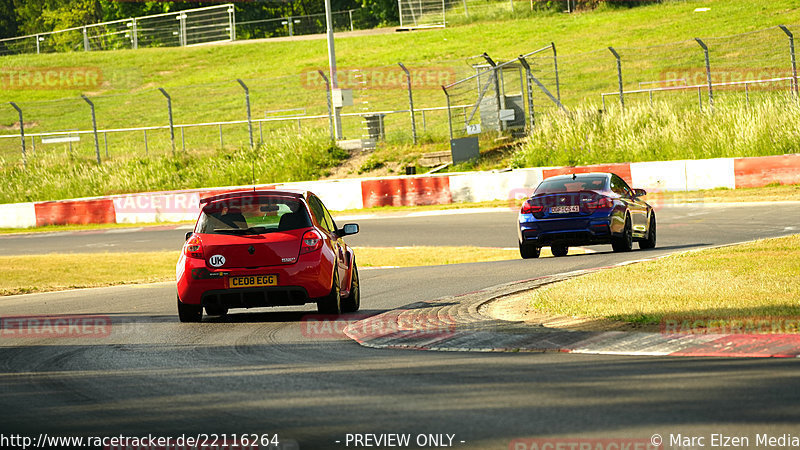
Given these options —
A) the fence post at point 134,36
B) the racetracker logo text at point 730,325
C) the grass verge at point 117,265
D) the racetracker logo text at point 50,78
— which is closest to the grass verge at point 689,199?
the grass verge at point 117,265

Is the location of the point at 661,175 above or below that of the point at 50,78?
below

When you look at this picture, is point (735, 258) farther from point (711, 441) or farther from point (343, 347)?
point (711, 441)

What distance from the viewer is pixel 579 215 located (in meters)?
17.4

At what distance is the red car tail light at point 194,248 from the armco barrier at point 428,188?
1722 cm

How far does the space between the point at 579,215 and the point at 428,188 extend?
42.5ft

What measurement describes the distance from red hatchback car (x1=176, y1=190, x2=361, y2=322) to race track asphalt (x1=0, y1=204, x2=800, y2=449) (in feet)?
1.09

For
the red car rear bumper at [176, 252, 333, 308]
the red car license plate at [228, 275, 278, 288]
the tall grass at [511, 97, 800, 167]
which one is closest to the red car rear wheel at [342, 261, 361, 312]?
the red car rear bumper at [176, 252, 333, 308]

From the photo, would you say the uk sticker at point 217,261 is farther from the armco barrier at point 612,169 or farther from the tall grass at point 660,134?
the tall grass at point 660,134

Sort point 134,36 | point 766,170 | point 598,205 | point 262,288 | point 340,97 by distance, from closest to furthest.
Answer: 1. point 262,288
2. point 598,205
3. point 766,170
4. point 340,97
5. point 134,36

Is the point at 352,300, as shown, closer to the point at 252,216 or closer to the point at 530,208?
the point at 252,216

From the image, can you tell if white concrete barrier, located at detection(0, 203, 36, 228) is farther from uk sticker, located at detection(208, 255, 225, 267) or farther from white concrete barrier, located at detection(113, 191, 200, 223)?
uk sticker, located at detection(208, 255, 225, 267)

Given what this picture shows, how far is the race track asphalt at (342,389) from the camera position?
614 centimetres

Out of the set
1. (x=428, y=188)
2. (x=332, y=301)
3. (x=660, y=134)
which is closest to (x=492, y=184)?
(x=428, y=188)

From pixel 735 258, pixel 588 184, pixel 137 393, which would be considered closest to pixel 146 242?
pixel 588 184
